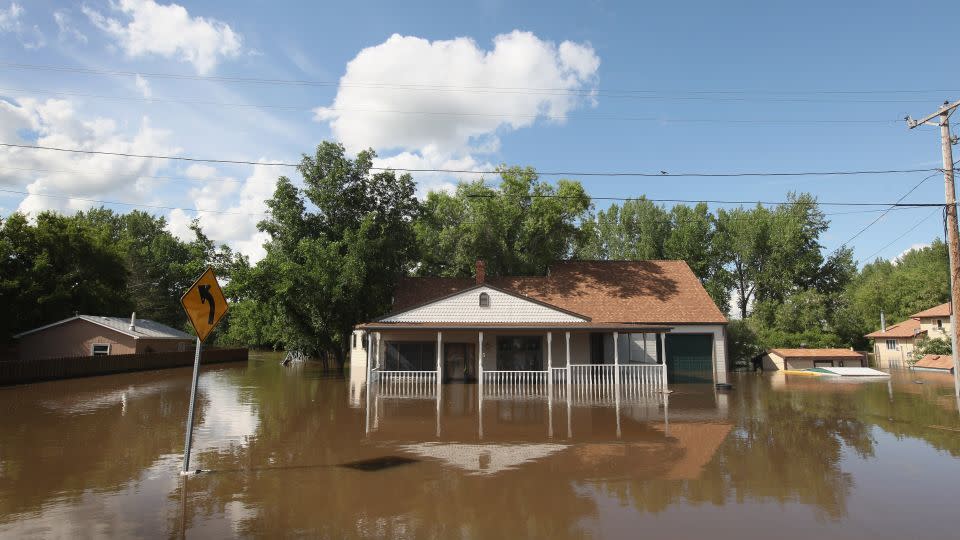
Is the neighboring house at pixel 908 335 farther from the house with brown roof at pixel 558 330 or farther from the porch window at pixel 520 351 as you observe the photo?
the porch window at pixel 520 351

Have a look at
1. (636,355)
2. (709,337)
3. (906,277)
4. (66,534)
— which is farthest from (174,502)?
(906,277)

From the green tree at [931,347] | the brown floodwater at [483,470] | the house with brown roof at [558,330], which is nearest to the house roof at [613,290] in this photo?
the house with brown roof at [558,330]

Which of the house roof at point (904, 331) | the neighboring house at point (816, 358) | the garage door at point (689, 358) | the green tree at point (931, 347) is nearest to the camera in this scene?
the garage door at point (689, 358)

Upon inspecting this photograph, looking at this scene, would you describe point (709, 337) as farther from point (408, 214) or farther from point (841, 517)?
point (841, 517)

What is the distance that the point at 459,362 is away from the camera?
947 inches

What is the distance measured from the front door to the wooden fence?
58.9 ft

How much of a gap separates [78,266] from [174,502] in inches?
1568

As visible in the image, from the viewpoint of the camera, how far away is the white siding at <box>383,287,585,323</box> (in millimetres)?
21656

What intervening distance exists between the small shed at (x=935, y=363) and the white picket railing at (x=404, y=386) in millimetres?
28568

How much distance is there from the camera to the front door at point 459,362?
23.9 m

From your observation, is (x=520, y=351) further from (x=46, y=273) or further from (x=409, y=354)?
(x=46, y=273)

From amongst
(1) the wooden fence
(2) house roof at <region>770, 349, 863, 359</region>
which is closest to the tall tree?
(2) house roof at <region>770, 349, 863, 359</region>

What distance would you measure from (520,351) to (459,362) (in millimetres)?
2804

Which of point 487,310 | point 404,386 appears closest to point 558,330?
point 487,310
